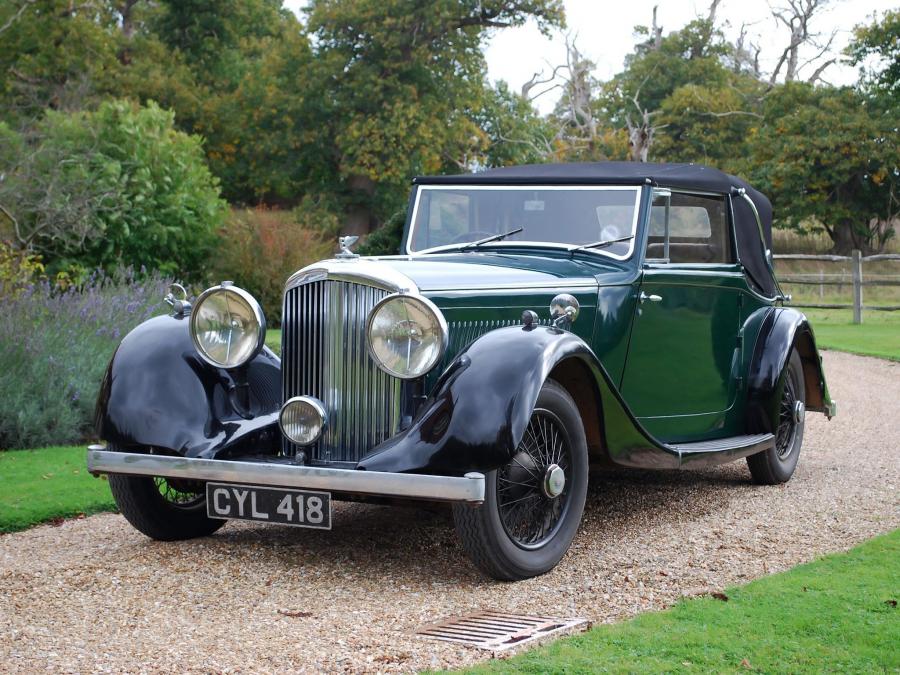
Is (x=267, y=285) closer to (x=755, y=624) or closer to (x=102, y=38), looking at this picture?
(x=755, y=624)

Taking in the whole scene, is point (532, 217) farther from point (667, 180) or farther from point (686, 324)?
point (686, 324)

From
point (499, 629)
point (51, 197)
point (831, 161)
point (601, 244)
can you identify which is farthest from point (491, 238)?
point (831, 161)

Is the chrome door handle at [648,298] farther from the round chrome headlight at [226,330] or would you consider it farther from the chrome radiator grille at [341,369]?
the round chrome headlight at [226,330]

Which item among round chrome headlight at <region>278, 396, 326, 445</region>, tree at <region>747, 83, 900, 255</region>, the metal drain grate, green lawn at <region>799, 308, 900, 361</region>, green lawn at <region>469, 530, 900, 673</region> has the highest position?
tree at <region>747, 83, 900, 255</region>

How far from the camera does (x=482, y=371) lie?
4445mm

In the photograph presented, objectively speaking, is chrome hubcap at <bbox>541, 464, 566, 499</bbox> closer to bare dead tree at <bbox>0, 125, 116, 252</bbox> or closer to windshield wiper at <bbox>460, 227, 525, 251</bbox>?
windshield wiper at <bbox>460, 227, 525, 251</bbox>

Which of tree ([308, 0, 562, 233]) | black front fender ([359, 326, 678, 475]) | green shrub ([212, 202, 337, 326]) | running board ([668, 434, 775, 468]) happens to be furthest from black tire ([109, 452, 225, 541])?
tree ([308, 0, 562, 233])

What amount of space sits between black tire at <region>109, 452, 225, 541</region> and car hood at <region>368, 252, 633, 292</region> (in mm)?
1489

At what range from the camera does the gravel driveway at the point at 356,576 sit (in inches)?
144

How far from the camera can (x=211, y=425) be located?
5.01 m

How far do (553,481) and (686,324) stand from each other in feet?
5.96

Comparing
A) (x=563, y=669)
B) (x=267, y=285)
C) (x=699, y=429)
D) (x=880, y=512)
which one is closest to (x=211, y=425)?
(x=563, y=669)

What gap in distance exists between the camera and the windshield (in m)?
5.87

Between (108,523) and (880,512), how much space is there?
13.3 feet
